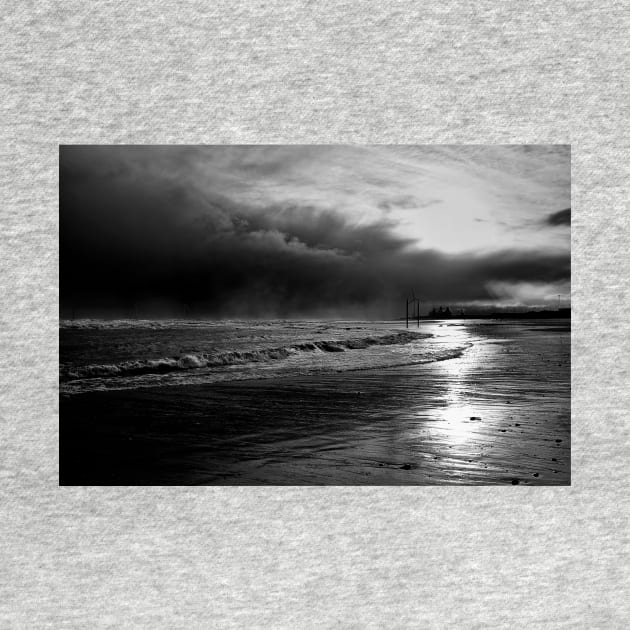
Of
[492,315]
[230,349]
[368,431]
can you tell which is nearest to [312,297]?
[230,349]

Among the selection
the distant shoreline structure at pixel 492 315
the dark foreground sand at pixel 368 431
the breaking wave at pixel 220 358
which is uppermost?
the distant shoreline structure at pixel 492 315

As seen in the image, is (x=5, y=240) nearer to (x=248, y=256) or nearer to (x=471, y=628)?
(x=248, y=256)

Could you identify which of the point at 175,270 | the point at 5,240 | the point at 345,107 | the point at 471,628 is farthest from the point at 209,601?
the point at 345,107

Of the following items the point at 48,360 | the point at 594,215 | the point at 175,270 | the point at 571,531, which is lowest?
the point at 571,531

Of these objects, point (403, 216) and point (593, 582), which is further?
point (403, 216)

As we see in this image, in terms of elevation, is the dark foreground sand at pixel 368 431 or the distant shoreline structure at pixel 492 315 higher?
the distant shoreline structure at pixel 492 315

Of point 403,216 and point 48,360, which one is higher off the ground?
point 403,216

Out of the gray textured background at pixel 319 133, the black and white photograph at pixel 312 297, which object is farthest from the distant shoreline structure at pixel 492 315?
the gray textured background at pixel 319 133

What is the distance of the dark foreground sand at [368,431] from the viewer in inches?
99.7

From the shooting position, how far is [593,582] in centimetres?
248

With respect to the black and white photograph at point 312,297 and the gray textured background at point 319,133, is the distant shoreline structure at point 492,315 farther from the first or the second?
the gray textured background at point 319,133

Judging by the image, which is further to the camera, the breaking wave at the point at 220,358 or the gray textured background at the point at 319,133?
the breaking wave at the point at 220,358

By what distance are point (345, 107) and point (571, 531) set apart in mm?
2035

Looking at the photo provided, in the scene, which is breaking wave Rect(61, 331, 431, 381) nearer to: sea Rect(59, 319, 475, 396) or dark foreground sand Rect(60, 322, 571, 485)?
sea Rect(59, 319, 475, 396)
